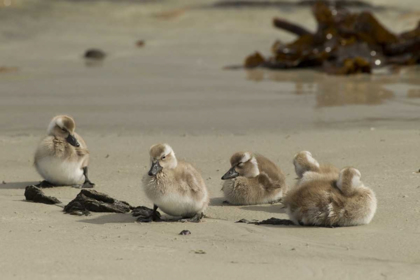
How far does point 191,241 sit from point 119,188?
6.44 ft

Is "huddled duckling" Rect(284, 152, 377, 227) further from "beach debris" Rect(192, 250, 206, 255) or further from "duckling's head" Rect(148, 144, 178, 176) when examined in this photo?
"beach debris" Rect(192, 250, 206, 255)

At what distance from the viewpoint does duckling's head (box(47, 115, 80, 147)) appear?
8031 millimetres

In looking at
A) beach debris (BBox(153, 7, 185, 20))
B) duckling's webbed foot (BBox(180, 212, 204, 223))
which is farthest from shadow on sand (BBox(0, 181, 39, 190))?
beach debris (BBox(153, 7, 185, 20))

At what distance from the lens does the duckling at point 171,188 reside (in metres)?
6.60

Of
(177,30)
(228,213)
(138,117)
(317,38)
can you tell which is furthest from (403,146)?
(177,30)

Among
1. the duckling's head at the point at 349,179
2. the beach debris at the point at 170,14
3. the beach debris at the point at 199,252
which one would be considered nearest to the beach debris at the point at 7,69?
the beach debris at the point at 170,14

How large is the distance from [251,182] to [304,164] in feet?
1.49

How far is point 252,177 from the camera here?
7.64m

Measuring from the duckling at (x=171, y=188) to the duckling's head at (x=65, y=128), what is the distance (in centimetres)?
158

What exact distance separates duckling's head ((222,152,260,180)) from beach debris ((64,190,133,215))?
1.05m

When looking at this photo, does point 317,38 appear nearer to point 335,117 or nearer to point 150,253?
point 335,117

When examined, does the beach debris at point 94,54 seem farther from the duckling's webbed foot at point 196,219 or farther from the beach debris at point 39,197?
the duckling's webbed foot at point 196,219

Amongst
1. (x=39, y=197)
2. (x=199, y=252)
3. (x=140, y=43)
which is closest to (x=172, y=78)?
(x=140, y=43)

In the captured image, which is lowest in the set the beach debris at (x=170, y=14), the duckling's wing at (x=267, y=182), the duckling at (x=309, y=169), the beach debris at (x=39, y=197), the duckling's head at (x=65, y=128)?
the beach debris at (x=39, y=197)
